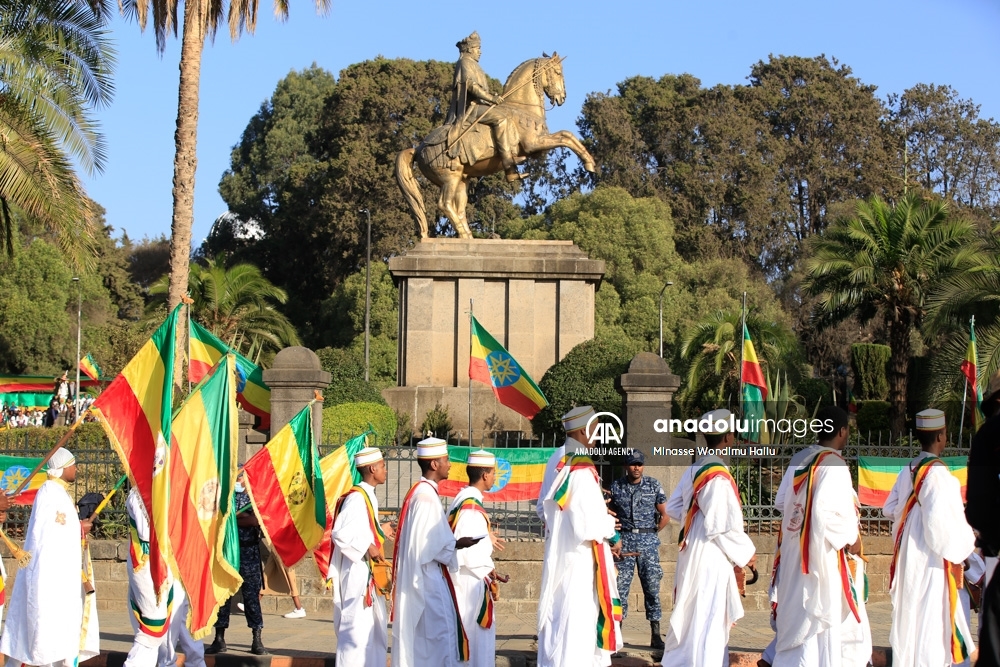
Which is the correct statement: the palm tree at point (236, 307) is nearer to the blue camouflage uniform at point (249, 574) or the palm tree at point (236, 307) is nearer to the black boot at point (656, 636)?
the blue camouflage uniform at point (249, 574)

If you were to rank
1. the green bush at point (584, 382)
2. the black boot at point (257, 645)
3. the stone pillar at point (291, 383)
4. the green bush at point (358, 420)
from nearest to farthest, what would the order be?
the black boot at point (257, 645)
the stone pillar at point (291, 383)
the green bush at point (358, 420)
the green bush at point (584, 382)

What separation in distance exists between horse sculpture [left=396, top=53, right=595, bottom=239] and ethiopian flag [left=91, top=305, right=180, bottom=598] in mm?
12371

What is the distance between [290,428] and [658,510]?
10.4ft

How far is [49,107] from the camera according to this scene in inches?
669

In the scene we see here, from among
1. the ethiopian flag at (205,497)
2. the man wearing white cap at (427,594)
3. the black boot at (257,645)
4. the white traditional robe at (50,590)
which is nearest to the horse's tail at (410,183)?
the black boot at (257,645)

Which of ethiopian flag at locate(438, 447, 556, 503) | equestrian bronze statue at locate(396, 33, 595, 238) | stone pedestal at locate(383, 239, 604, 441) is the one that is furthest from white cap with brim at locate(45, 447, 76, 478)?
equestrian bronze statue at locate(396, 33, 595, 238)

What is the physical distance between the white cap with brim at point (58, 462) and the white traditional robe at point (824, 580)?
17.0 ft

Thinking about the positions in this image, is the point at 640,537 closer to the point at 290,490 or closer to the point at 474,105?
the point at 290,490

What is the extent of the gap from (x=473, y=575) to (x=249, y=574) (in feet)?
8.97

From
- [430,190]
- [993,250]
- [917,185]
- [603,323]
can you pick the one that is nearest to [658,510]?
[993,250]

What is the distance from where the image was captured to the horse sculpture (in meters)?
20.6

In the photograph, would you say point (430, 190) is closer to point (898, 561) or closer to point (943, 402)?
point (943, 402)

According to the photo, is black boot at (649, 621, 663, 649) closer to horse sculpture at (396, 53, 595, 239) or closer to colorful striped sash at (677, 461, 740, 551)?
colorful striped sash at (677, 461, 740, 551)

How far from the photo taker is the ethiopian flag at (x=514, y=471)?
1298 centimetres
